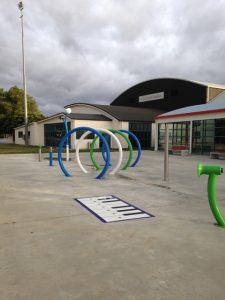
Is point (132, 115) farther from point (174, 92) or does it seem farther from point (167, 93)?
point (174, 92)

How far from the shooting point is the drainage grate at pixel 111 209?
5203 millimetres

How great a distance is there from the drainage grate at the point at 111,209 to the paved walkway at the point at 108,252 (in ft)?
0.67

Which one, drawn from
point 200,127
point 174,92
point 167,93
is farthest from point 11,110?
point 200,127

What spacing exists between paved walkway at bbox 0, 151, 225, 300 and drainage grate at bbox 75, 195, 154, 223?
0.67 feet

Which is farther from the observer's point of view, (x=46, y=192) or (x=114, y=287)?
(x=46, y=192)

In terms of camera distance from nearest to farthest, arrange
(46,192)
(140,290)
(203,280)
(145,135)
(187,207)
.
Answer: (140,290)
(203,280)
(187,207)
(46,192)
(145,135)

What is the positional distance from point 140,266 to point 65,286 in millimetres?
971

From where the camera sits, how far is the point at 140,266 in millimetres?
3270

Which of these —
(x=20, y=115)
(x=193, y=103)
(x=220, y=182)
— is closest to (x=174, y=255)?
(x=220, y=182)

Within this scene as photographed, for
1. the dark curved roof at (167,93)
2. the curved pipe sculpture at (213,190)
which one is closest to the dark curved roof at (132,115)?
the dark curved roof at (167,93)

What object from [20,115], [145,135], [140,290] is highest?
[20,115]

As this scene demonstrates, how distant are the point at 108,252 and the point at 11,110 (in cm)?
4152

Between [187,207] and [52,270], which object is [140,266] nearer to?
[52,270]

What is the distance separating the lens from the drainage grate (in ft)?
17.1
